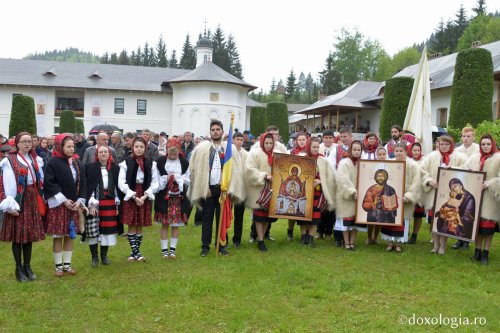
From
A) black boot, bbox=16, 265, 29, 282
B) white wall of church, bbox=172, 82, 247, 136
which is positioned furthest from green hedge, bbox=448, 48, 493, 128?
white wall of church, bbox=172, 82, 247, 136

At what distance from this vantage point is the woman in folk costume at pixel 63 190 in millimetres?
6445

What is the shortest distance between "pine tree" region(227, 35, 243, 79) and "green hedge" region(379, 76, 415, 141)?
64825 millimetres

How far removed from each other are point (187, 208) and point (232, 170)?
1.02 metres

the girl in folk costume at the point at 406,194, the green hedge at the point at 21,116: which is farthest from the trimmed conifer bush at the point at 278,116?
the girl in folk costume at the point at 406,194

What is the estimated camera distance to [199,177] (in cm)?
774

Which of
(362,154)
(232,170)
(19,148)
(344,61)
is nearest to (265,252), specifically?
(232,170)

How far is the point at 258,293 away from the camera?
6.04 metres

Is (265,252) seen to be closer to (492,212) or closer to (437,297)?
(437,297)

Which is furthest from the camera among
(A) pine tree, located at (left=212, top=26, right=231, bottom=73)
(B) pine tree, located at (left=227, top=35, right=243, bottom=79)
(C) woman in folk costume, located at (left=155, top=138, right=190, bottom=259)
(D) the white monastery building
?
(B) pine tree, located at (left=227, top=35, right=243, bottom=79)

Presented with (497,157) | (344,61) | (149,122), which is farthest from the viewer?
(344,61)

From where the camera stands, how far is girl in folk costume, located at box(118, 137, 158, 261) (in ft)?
23.5

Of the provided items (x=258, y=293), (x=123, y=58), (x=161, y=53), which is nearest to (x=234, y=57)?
(x=161, y=53)

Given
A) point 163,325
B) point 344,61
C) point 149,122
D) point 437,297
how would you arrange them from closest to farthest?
point 163,325 → point 437,297 → point 149,122 → point 344,61

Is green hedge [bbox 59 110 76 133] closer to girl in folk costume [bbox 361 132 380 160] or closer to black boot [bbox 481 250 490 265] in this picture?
girl in folk costume [bbox 361 132 380 160]
